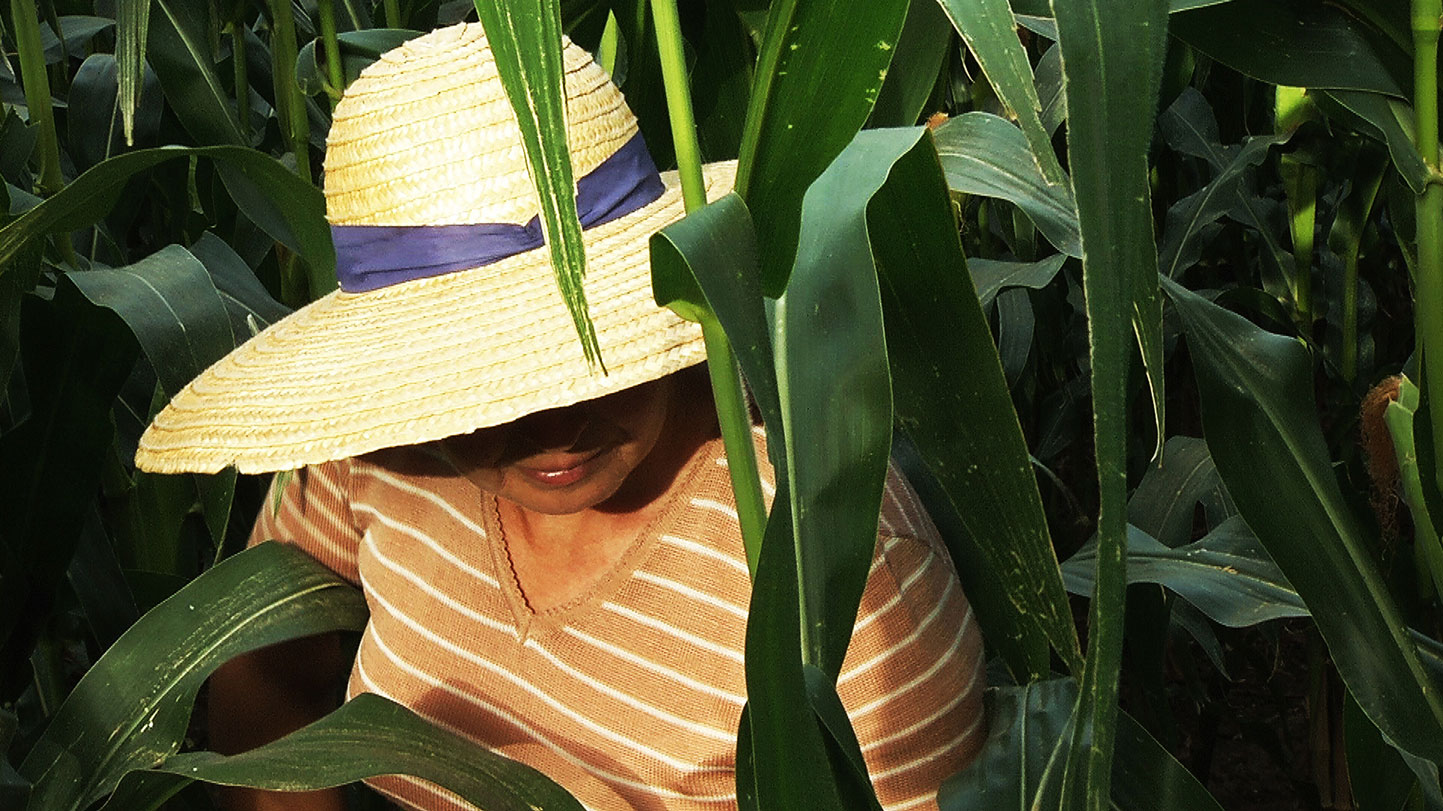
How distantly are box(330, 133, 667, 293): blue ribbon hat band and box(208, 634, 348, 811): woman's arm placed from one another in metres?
0.34

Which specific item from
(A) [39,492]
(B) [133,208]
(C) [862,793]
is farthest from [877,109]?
(B) [133,208]

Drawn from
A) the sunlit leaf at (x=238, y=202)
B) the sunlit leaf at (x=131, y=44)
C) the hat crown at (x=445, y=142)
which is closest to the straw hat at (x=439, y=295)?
the hat crown at (x=445, y=142)

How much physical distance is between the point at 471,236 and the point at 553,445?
9 centimetres

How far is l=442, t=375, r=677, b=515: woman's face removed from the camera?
593 millimetres

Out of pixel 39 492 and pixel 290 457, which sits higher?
pixel 290 457

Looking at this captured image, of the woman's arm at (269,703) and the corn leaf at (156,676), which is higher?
the corn leaf at (156,676)

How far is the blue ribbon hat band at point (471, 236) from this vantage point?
Result: 1.97ft

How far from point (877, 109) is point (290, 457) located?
1.15 ft

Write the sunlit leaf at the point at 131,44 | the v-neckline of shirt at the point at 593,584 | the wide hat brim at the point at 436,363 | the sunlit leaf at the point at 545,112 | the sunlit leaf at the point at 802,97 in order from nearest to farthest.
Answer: the sunlit leaf at the point at 545,112, the sunlit leaf at the point at 802,97, the wide hat brim at the point at 436,363, the v-neckline of shirt at the point at 593,584, the sunlit leaf at the point at 131,44

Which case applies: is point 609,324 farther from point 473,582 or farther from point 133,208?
point 133,208

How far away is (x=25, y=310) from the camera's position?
2.66 feet

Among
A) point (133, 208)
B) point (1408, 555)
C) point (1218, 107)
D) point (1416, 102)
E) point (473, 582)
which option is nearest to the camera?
point (1416, 102)

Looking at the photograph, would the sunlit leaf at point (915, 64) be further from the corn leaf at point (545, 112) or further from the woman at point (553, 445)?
the corn leaf at point (545, 112)

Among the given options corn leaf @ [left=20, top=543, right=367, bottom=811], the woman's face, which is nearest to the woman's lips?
the woman's face
